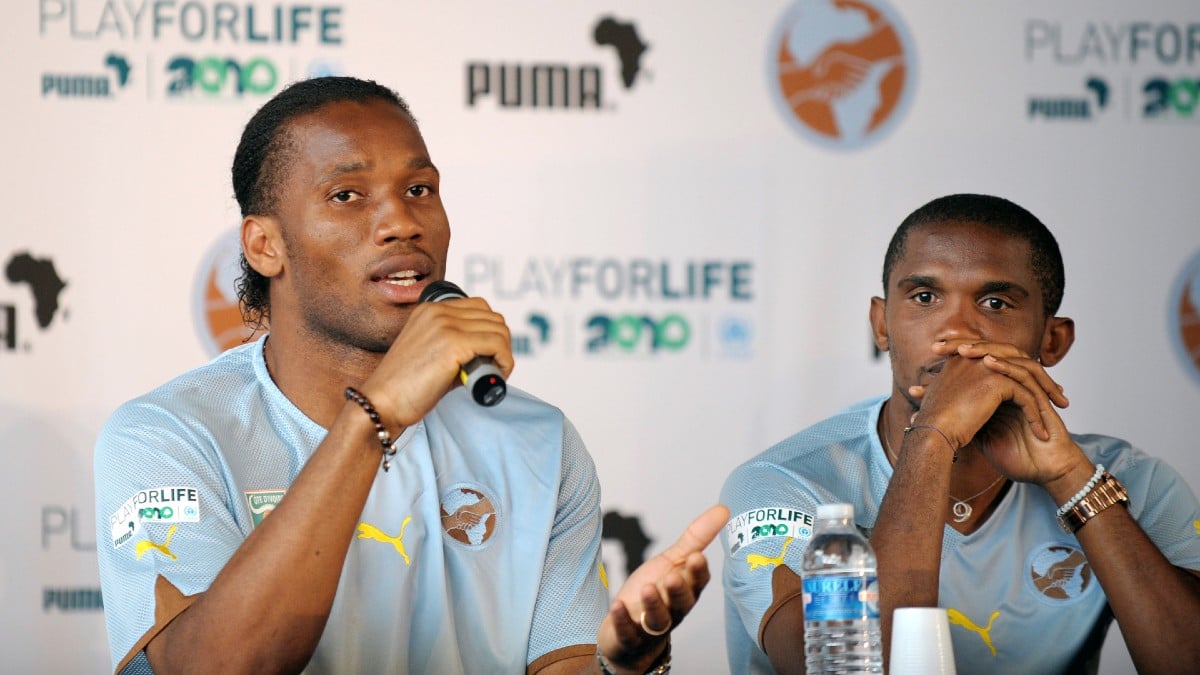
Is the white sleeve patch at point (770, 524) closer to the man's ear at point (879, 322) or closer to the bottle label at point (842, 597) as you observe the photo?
the man's ear at point (879, 322)

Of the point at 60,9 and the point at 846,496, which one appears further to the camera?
the point at 60,9

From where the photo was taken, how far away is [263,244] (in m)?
2.32

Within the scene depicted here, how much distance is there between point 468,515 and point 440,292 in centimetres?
42

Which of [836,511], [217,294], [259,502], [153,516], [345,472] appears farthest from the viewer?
[217,294]

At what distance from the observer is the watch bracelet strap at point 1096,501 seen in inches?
91.5

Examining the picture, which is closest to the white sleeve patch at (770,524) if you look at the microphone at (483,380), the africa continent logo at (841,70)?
the microphone at (483,380)

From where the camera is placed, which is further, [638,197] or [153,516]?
[638,197]

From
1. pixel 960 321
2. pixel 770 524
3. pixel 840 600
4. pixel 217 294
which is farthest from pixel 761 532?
pixel 217 294

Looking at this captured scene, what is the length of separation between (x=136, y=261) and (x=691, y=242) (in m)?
1.18

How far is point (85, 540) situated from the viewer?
300cm

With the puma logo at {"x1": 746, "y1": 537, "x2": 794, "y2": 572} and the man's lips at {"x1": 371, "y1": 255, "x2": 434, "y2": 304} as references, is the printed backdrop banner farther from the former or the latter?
the man's lips at {"x1": 371, "y1": 255, "x2": 434, "y2": 304}

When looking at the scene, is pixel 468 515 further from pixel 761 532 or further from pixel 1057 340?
pixel 1057 340


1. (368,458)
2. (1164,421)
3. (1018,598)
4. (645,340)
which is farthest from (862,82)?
(368,458)

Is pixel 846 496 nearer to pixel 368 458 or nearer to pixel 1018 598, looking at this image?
pixel 1018 598
